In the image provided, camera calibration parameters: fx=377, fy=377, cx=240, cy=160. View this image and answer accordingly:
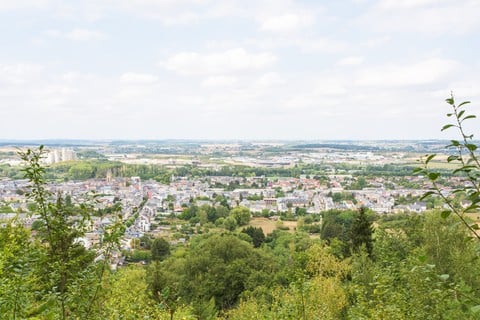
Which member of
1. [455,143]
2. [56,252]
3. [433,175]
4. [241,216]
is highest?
[455,143]

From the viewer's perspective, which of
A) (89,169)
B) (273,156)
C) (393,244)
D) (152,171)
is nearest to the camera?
(393,244)

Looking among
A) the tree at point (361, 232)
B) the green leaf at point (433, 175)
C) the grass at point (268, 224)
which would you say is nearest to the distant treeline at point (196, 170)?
the grass at point (268, 224)

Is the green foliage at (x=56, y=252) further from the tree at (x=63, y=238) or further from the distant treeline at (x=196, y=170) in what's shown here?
the distant treeline at (x=196, y=170)

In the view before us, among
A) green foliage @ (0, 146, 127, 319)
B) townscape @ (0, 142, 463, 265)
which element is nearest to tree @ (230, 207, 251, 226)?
townscape @ (0, 142, 463, 265)

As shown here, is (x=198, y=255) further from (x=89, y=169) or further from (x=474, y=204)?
(x=89, y=169)

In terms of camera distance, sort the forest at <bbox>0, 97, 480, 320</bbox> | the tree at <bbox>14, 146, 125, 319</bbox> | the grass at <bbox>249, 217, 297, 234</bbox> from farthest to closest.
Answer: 1. the grass at <bbox>249, 217, 297, 234</bbox>
2. the tree at <bbox>14, 146, 125, 319</bbox>
3. the forest at <bbox>0, 97, 480, 320</bbox>

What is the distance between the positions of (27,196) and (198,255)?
69.9 ft

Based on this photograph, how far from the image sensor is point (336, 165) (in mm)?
122625

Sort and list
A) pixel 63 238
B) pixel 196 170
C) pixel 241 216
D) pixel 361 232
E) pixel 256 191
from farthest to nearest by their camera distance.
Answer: pixel 196 170 < pixel 256 191 < pixel 241 216 < pixel 361 232 < pixel 63 238

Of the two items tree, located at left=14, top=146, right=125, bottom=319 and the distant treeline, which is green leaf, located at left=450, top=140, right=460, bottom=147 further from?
the distant treeline

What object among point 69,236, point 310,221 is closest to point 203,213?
point 310,221

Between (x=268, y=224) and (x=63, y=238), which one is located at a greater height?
(x=63, y=238)

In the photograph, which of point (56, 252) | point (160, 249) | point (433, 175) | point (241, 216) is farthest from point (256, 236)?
point (433, 175)

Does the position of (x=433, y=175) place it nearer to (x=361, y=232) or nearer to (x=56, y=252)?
(x=56, y=252)
